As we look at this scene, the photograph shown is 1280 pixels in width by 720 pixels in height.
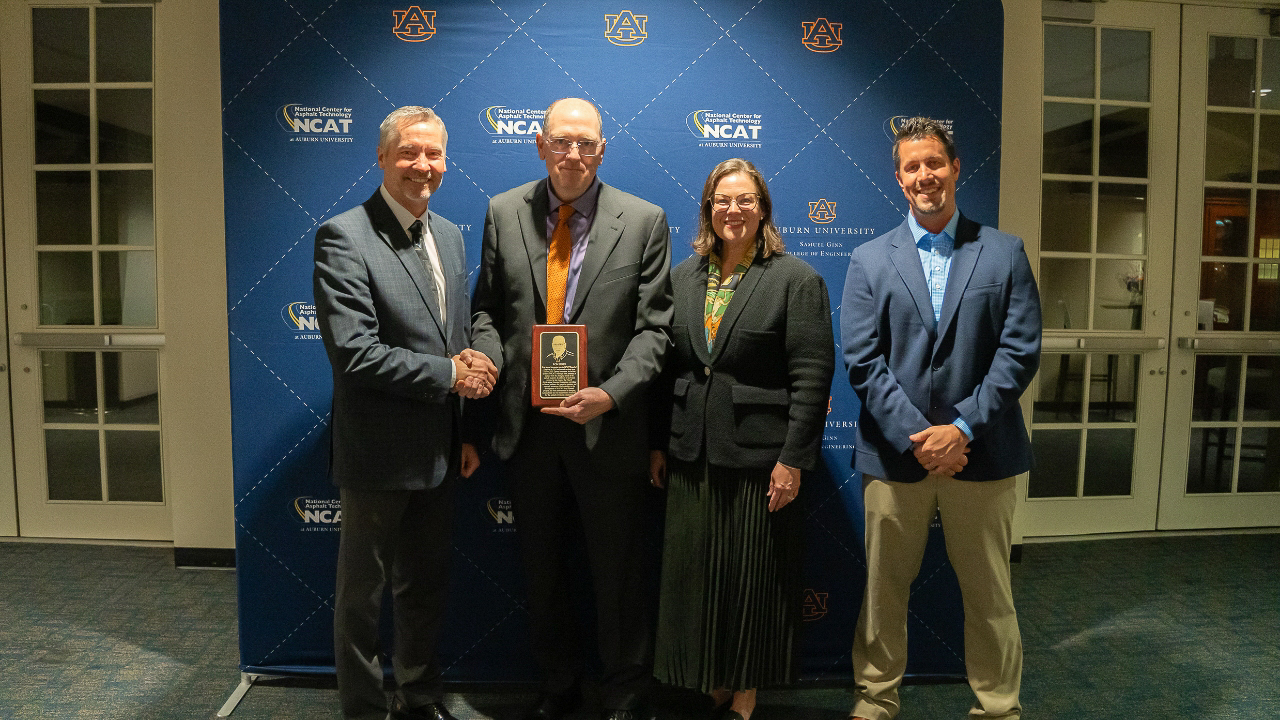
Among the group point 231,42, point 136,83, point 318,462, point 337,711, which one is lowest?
point 337,711

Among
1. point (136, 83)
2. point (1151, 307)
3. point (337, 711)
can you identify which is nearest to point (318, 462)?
point (337, 711)

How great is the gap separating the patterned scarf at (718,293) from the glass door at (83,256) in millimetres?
2969

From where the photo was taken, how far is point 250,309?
2.49m

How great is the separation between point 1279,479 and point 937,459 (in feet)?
12.1

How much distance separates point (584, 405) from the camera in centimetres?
201

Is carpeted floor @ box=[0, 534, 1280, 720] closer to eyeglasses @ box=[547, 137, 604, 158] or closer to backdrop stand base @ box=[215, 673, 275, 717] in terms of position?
backdrop stand base @ box=[215, 673, 275, 717]

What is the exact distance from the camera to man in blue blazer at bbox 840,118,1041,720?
2.04 metres

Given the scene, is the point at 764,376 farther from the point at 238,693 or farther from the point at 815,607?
the point at 238,693

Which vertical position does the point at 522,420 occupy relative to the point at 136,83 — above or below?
below

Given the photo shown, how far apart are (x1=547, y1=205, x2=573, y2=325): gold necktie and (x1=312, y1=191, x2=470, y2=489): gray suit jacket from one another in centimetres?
28

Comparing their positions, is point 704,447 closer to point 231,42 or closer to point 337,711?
point 337,711

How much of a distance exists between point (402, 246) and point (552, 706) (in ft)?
4.78

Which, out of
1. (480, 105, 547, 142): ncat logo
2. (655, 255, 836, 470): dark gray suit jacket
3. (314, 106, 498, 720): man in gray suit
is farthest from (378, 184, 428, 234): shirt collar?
(655, 255, 836, 470): dark gray suit jacket

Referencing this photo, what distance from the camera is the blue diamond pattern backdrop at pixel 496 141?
2.46m
